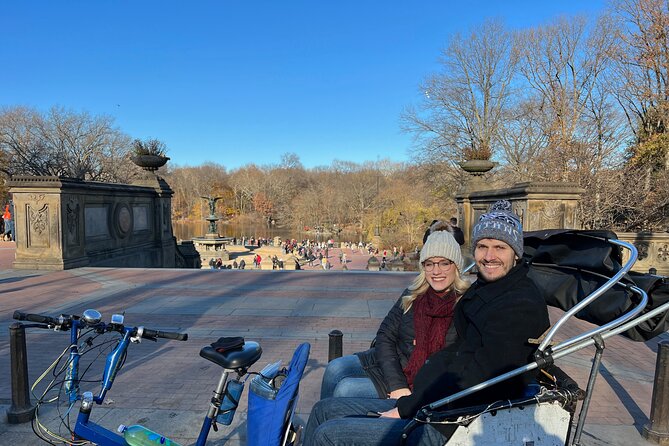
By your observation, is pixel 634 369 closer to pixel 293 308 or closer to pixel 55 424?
pixel 293 308

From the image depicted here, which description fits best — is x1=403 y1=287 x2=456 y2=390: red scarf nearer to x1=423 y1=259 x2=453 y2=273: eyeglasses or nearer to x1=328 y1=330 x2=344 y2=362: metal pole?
x1=423 y1=259 x2=453 y2=273: eyeglasses

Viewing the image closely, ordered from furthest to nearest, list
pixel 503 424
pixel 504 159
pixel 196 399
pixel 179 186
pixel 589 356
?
pixel 179 186 < pixel 504 159 < pixel 589 356 < pixel 196 399 < pixel 503 424

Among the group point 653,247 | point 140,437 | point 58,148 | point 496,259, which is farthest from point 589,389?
point 58,148

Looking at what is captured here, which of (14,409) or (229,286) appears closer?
(14,409)

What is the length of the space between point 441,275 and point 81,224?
10687mm

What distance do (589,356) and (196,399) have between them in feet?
→ 15.0

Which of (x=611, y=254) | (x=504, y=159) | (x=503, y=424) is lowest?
(x=503, y=424)

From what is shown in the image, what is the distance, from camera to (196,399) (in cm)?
383

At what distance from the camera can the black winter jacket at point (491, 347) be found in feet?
6.82

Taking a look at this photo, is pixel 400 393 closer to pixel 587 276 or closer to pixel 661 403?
pixel 587 276

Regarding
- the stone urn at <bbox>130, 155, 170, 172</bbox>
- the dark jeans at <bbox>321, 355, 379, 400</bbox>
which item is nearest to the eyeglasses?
the dark jeans at <bbox>321, 355, 379, 400</bbox>

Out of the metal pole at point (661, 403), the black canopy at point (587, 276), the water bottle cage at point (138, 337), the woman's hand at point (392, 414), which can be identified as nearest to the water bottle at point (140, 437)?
the water bottle cage at point (138, 337)

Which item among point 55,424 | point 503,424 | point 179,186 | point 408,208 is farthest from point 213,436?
point 179,186

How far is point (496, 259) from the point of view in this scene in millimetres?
2332
